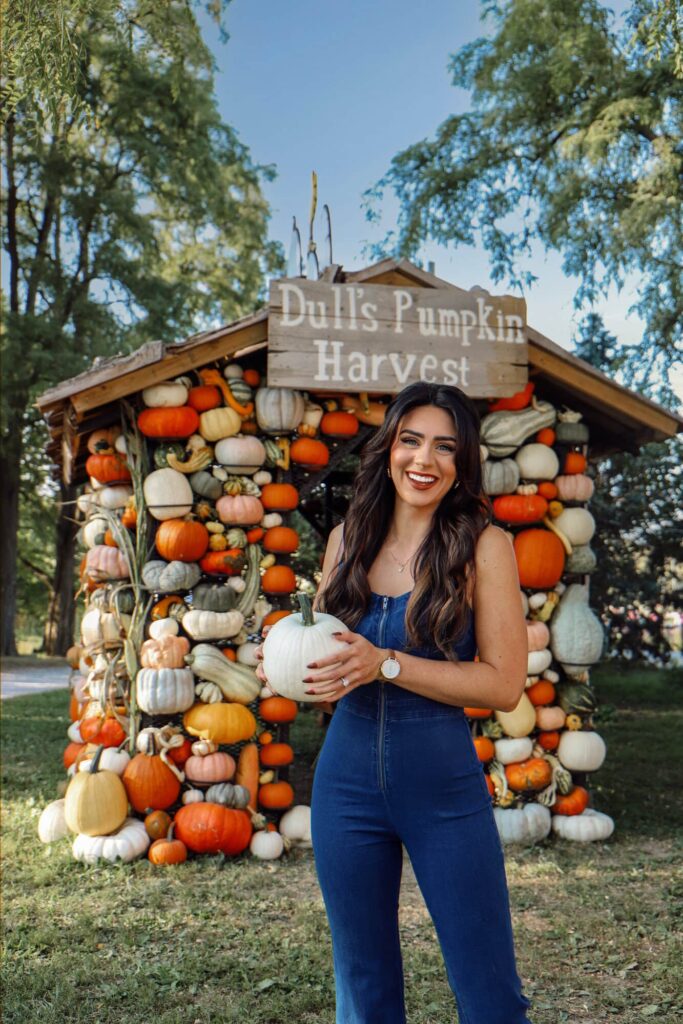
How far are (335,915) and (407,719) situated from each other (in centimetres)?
43

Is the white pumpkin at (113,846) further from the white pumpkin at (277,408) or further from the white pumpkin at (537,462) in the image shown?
the white pumpkin at (537,462)

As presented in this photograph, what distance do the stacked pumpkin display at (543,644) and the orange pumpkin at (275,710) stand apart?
3.57ft

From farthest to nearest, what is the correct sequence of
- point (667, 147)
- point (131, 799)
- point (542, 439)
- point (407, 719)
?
1. point (667, 147)
2. point (542, 439)
3. point (131, 799)
4. point (407, 719)

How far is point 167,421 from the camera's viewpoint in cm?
502

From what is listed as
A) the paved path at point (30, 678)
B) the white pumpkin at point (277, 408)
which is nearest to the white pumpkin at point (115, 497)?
the white pumpkin at point (277, 408)

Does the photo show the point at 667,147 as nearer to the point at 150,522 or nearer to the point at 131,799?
the point at 150,522

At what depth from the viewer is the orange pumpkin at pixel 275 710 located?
16.9 feet

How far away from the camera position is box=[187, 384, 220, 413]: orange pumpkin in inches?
202

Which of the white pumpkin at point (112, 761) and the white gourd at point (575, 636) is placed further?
the white gourd at point (575, 636)

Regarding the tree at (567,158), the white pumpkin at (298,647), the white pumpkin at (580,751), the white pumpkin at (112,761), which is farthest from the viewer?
the tree at (567,158)

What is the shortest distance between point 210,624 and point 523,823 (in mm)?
2228

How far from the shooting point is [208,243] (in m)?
19.5

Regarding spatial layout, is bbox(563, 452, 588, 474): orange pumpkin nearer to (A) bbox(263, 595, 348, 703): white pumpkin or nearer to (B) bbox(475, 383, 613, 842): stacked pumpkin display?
(B) bbox(475, 383, 613, 842): stacked pumpkin display

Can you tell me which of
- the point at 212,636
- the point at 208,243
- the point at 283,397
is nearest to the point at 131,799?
the point at 212,636
